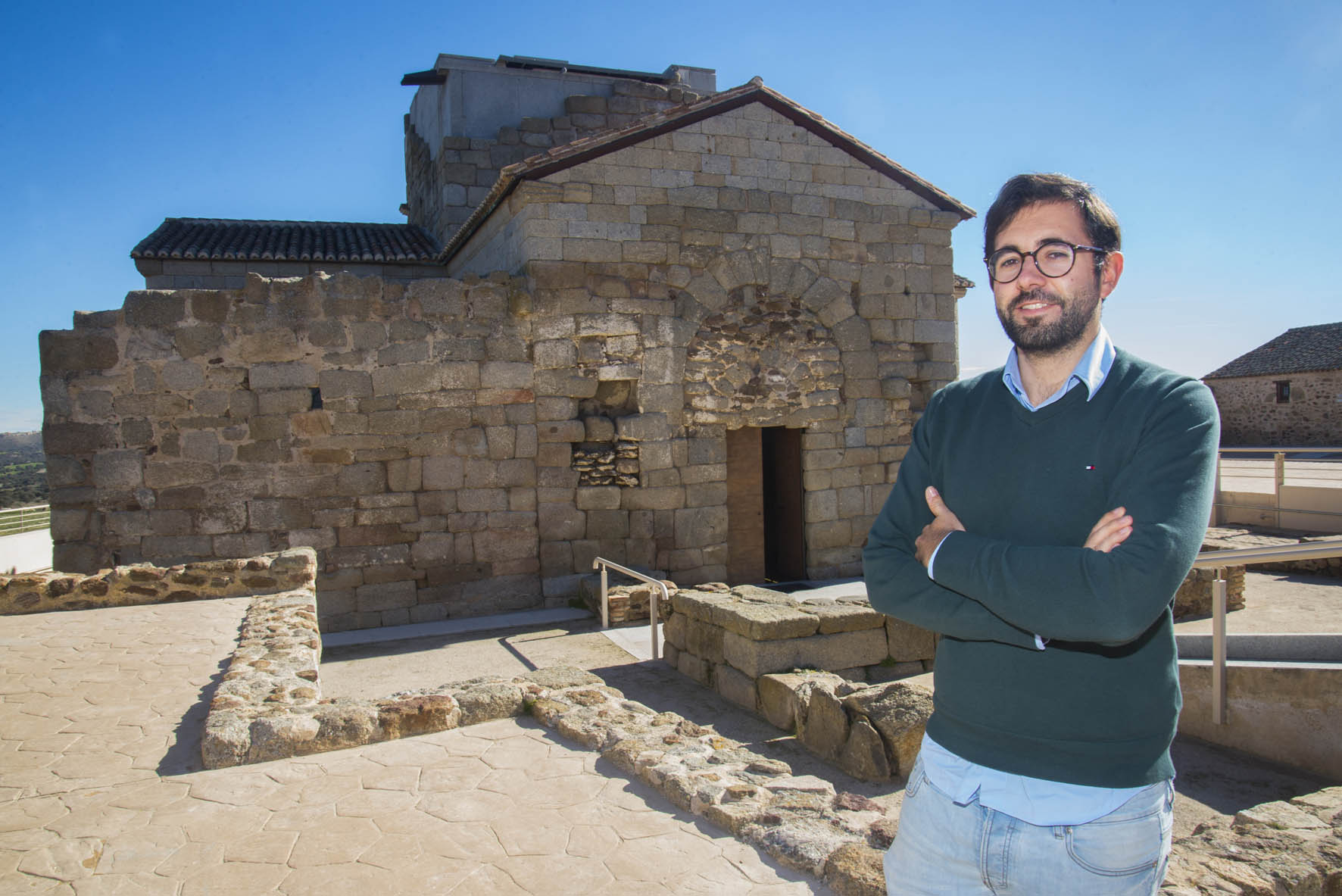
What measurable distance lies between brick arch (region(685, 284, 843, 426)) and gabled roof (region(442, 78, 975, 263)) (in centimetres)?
200

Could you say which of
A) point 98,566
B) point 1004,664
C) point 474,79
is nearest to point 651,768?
point 1004,664

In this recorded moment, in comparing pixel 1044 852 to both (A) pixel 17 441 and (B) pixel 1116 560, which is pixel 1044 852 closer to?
(B) pixel 1116 560

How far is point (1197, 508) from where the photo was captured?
1.57 m

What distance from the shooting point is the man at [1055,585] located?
159cm

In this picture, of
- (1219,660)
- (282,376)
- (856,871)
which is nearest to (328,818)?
(856,871)

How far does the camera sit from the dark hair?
70.7 inches

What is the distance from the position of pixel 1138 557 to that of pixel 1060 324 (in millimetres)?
518

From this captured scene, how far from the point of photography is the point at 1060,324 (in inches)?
70.9

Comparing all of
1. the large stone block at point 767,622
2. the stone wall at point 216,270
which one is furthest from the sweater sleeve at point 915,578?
the stone wall at point 216,270

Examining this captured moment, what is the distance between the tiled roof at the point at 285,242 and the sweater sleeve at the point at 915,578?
12.0m

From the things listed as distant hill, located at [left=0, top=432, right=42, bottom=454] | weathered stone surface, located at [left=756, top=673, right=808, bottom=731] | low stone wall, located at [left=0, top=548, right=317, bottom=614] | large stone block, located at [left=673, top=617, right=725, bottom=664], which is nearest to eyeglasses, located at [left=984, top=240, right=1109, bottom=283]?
weathered stone surface, located at [left=756, top=673, right=808, bottom=731]

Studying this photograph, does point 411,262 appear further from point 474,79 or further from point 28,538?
point 28,538

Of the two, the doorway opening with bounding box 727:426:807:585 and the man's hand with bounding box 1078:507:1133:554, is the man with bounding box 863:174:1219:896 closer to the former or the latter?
the man's hand with bounding box 1078:507:1133:554

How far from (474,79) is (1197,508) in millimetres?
13903
